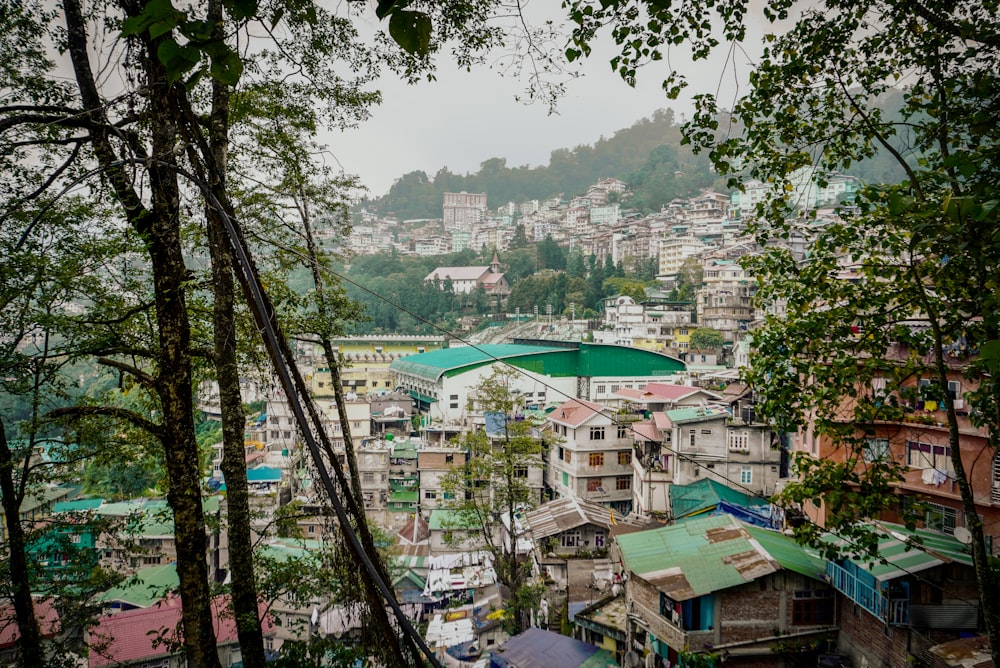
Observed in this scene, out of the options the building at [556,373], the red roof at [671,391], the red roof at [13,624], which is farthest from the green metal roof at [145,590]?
the building at [556,373]

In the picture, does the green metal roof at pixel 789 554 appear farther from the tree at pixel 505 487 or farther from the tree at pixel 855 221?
the tree at pixel 505 487

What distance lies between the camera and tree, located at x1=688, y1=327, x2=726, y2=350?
33.5 metres

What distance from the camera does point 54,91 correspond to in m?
3.56

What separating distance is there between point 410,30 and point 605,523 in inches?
589

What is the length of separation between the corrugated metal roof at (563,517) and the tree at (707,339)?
20.2m

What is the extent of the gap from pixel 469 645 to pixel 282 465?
13499 millimetres

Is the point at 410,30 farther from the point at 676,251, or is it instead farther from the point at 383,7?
the point at 676,251

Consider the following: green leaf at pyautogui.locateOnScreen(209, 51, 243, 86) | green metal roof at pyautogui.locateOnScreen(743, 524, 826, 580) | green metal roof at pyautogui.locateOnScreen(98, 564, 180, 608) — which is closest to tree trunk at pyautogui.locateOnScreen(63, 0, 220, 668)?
green leaf at pyautogui.locateOnScreen(209, 51, 243, 86)

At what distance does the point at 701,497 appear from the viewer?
14.2 m

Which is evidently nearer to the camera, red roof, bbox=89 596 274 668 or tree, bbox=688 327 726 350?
red roof, bbox=89 596 274 668

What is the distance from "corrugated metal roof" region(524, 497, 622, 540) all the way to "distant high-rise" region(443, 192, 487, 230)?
97546 millimetres

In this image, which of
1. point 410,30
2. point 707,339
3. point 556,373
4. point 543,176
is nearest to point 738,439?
point 410,30

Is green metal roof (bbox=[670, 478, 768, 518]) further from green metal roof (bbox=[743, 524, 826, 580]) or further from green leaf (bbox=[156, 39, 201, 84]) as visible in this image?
green leaf (bbox=[156, 39, 201, 84])

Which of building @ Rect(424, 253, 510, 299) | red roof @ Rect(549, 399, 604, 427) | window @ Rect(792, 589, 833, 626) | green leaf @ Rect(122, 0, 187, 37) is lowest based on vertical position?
window @ Rect(792, 589, 833, 626)
